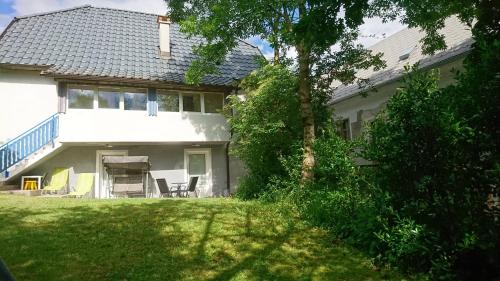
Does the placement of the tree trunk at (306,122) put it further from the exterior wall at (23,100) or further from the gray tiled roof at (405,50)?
the exterior wall at (23,100)

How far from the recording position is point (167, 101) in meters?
16.3

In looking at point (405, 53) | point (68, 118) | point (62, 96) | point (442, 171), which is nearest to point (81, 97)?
point (62, 96)

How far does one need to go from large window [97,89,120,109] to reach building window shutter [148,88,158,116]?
1229 millimetres

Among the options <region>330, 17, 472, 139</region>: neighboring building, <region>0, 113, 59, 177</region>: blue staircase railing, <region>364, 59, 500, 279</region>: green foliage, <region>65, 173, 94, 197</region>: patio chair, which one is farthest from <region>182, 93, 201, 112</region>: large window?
<region>364, 59, 500, 279</region>: green foliage

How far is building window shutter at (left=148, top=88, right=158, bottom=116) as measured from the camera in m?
15.4

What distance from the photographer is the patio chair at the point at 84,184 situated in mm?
13977

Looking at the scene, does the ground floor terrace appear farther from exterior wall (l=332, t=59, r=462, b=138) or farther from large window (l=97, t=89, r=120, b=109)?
exterior wall (l=332, t=59, r=462, b=138)

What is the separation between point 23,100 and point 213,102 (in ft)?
24.2

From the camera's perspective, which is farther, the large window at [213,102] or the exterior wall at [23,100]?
the large window at [213,102]

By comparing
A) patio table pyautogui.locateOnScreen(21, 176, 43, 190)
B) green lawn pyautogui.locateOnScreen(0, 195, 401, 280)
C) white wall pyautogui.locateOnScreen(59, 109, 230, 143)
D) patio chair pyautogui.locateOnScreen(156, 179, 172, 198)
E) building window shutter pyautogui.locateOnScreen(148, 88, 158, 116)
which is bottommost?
green lawn pyautogui.locateOnScreen(0, 195, 401, 280)

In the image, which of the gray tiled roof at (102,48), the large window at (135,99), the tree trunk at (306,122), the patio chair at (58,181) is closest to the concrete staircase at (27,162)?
the patio chair at (58,181)

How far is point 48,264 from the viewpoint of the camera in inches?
189

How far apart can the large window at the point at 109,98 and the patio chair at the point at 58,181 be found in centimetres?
293

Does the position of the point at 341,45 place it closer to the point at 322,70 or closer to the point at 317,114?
the point at 322,70
